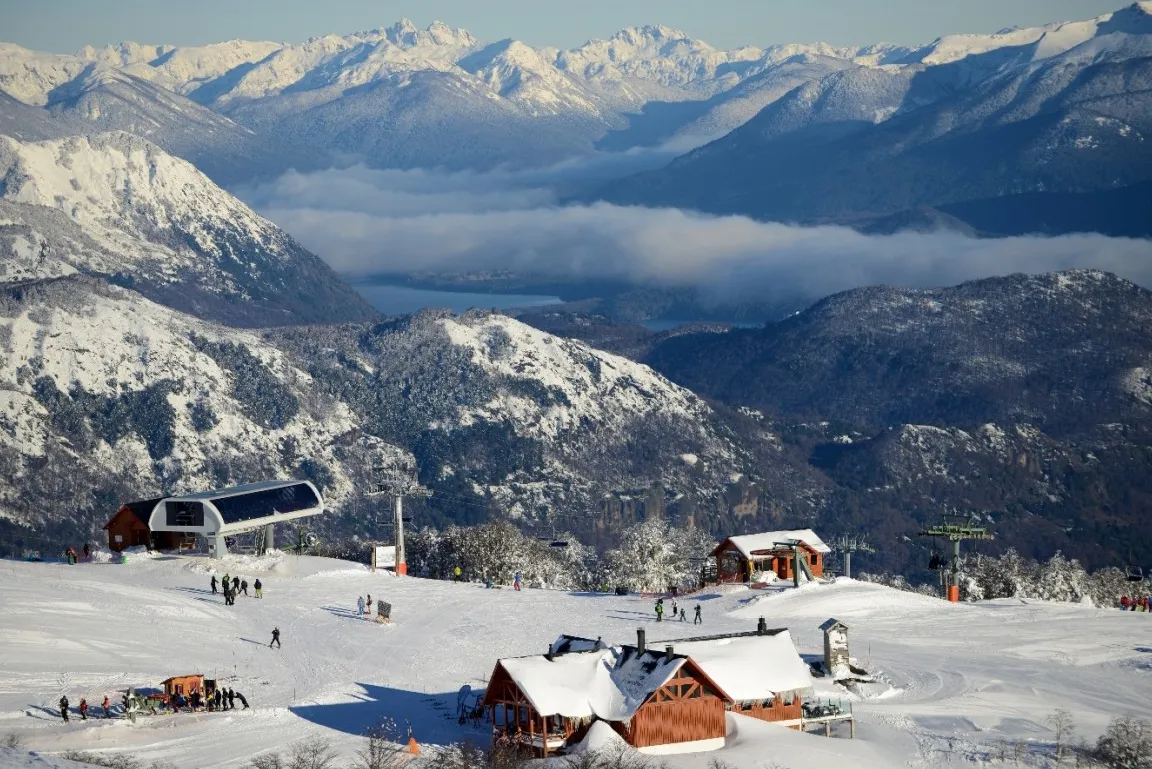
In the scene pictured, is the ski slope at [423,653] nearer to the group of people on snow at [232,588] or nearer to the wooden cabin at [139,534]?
the group of people on snow at [232,588]

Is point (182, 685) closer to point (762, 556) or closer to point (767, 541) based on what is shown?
point (762, 556)

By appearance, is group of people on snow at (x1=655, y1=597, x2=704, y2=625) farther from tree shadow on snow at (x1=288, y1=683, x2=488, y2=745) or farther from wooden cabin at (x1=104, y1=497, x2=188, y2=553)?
wooden cabin at (x1=104, y1=497, x2=188, y2=553)

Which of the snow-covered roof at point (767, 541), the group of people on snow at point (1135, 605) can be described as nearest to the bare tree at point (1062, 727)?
the group of people on snow at point (1135, 605)

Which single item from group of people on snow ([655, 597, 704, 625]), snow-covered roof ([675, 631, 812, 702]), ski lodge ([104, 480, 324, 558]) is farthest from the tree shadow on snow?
ski lodge ([104, 480, 324, 558])

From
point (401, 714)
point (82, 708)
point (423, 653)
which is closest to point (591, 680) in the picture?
point (401, 714)

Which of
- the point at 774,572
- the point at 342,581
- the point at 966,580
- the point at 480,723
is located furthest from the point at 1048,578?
the point at 480,723

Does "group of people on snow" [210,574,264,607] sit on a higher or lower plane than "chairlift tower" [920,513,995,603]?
lower

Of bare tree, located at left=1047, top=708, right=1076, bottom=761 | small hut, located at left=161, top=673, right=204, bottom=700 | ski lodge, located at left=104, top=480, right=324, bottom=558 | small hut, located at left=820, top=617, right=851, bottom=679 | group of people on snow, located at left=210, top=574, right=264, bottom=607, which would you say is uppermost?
ski lodge, located at left=104, top=480, right=324, bottom=558
